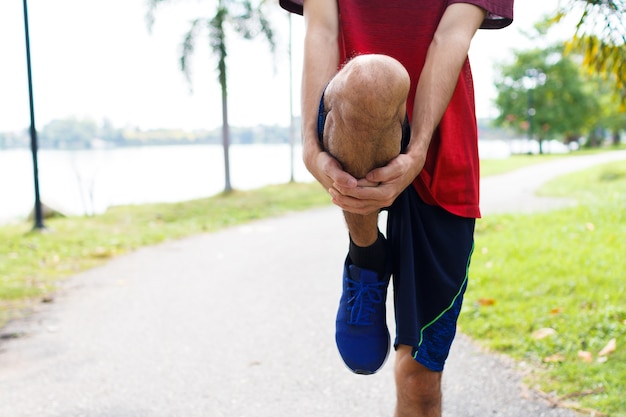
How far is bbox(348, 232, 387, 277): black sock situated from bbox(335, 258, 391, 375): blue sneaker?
2 centimetres

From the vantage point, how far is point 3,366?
3639 mm

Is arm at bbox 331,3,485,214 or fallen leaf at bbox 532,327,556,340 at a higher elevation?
arm at bbox 331,3,485,214

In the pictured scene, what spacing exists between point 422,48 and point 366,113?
610 mm

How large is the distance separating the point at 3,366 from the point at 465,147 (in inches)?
135

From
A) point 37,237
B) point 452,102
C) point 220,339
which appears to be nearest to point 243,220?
point 37,237

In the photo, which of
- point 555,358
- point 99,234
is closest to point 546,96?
point 99,234

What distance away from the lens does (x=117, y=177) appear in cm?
1941

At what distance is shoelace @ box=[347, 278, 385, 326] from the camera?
5.42 ft

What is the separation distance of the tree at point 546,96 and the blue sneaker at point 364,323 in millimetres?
39280

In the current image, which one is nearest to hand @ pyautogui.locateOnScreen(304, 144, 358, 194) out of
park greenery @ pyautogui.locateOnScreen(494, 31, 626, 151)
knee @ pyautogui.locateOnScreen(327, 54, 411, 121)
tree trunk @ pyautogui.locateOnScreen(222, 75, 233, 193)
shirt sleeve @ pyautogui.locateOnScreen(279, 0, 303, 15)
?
knee @ pyautogui.locateOnScreen(327, 54, 411, 121)

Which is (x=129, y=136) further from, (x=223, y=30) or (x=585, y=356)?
(x=585, y=356)

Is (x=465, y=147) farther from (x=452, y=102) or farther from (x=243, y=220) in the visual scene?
(x=243, y=220)

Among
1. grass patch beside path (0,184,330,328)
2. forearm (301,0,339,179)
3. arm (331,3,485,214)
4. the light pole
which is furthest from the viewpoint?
the light pole

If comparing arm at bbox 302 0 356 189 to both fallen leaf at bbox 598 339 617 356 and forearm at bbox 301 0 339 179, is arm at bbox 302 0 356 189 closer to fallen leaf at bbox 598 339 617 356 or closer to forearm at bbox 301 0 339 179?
forearm at bbox 301 0 339 179
